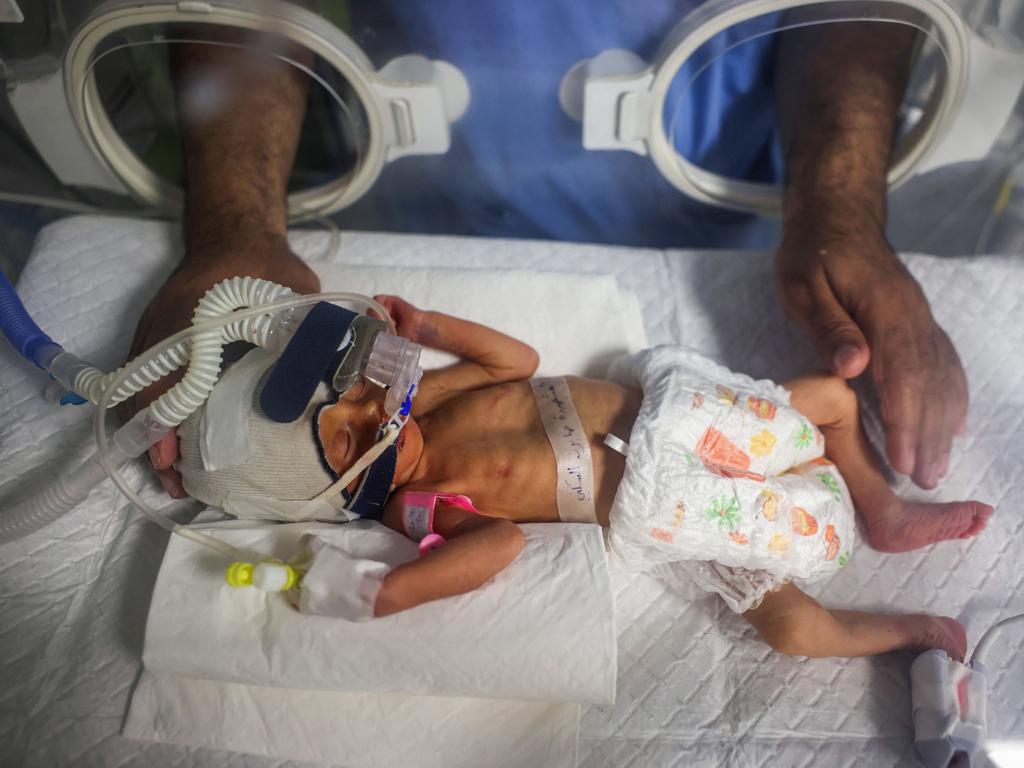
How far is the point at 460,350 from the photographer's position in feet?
4.29

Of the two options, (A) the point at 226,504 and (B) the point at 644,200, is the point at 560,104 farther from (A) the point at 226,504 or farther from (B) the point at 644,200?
(A) the point at 226,504

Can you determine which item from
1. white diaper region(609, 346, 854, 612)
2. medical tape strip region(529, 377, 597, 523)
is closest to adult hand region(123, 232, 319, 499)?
medical tape strip region(529, 377, 597, 523)

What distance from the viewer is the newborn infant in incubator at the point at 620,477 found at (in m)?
1.05

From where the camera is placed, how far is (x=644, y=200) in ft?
5.37

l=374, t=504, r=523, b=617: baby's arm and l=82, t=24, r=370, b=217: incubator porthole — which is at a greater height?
l=82, t=24, r=370, b=217: incubator porthole

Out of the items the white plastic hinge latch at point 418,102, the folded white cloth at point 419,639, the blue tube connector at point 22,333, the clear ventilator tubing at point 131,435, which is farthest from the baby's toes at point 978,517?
the blue tube connector at point 22,333

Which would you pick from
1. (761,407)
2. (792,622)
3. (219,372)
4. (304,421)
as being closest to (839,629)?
(792,622)

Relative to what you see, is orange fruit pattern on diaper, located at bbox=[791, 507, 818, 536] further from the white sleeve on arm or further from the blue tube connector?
the blue tube connector

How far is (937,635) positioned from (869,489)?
0.24 metres

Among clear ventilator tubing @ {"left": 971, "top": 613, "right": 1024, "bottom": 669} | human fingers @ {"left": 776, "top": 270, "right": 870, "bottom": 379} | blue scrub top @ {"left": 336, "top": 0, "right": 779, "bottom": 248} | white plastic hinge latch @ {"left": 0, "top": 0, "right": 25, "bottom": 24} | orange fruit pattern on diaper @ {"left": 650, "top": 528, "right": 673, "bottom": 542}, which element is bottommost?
clear ventilator tubing @ {"left": 971, "top": 613, "right": 1024, "bottom": 669}

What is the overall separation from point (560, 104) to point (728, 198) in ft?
1.33

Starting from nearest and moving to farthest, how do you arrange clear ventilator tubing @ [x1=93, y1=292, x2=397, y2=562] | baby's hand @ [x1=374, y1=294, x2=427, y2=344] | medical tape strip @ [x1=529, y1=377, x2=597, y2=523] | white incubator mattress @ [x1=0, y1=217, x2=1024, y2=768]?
clear ventilator tubing @ [x1=93, y1=292, x2=397, y2=562], white incubator mattress @ [x1=0, y1=217, x2=1024, y2=768], medical tape strip @ [x1=529, y1=377, x2=597, y2=523], baby's hand @ [x1=374, y1=294, x2=427, y2=344]

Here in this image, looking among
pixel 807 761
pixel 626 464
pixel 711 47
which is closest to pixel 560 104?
pixel 711 47

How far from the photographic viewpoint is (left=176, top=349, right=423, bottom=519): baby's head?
102 cm
